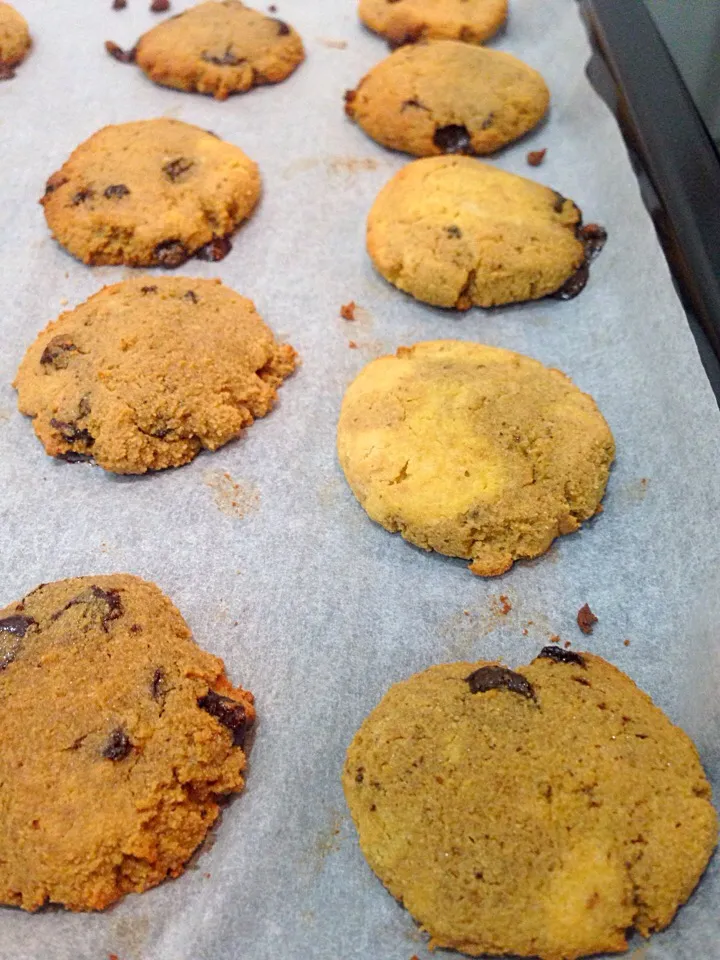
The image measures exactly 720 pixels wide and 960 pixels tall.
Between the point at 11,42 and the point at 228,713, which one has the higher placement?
the point at 11,42

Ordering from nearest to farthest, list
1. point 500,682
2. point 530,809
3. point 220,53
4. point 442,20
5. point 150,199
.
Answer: point 530,809 → point 500,682 → point 150,199 → point 220,53 → point 442,20

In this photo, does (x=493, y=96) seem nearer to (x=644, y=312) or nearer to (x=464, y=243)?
(x=464, y=243)

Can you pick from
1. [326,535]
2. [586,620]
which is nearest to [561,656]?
[586,620]

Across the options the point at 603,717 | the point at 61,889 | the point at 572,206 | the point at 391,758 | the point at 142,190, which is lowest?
the point at 61,889

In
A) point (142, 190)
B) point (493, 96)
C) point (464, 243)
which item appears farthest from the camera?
point (493, 96)

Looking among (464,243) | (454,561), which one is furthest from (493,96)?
(454,561)

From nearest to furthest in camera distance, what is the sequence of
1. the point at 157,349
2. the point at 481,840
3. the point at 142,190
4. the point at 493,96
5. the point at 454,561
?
1. the point at 481,840
2. the point at 454,561
3. the point at 157,349
4. the point at 142,190
5. the point at 493,96

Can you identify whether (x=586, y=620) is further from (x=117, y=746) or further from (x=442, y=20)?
(x=442, y=20)

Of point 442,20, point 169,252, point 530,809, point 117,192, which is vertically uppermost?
point 442,20

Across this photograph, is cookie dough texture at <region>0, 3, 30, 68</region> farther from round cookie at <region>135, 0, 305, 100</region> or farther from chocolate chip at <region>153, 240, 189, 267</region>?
chocolate chip at <region>153, 240, 189, 267</region>
